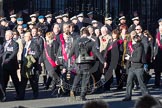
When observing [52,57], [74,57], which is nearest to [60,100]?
[74,57]

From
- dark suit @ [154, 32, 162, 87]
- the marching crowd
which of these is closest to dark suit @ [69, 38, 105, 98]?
the marching crowd

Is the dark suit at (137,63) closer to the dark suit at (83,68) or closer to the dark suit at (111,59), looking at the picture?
Answer: the dark suit at (83,68)

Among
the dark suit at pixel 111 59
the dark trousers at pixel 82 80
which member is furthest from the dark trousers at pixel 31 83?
the dark suit at pixel 111 59

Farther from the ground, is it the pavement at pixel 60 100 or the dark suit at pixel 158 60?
the dark suit at pixel 158 60

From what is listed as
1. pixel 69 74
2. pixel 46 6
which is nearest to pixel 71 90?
pixel 69 74

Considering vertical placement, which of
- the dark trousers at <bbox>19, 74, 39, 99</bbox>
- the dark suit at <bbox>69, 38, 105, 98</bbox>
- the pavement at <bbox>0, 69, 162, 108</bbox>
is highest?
the dark suit at <bbox>69, 38, 105, 98</bbox>

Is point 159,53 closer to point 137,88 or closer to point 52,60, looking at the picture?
point 137,88

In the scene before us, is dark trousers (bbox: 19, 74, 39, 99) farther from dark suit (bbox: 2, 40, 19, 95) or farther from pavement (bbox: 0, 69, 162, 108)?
dark suit (bbox: 2, 40, 19, 95)

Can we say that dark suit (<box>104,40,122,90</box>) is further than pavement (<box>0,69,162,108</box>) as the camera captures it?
Yes

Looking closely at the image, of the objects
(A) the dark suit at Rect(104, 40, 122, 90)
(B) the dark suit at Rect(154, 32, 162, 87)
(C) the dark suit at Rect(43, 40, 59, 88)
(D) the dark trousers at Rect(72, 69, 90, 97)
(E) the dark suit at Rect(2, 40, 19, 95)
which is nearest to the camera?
(D) the dark trousers at Rect(72, 69, 90, 97)

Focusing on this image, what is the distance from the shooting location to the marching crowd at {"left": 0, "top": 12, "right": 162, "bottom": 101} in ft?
43.4

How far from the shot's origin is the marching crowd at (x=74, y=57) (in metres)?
13.2

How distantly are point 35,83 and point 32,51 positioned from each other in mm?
810

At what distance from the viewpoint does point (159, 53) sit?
53.2 ft
